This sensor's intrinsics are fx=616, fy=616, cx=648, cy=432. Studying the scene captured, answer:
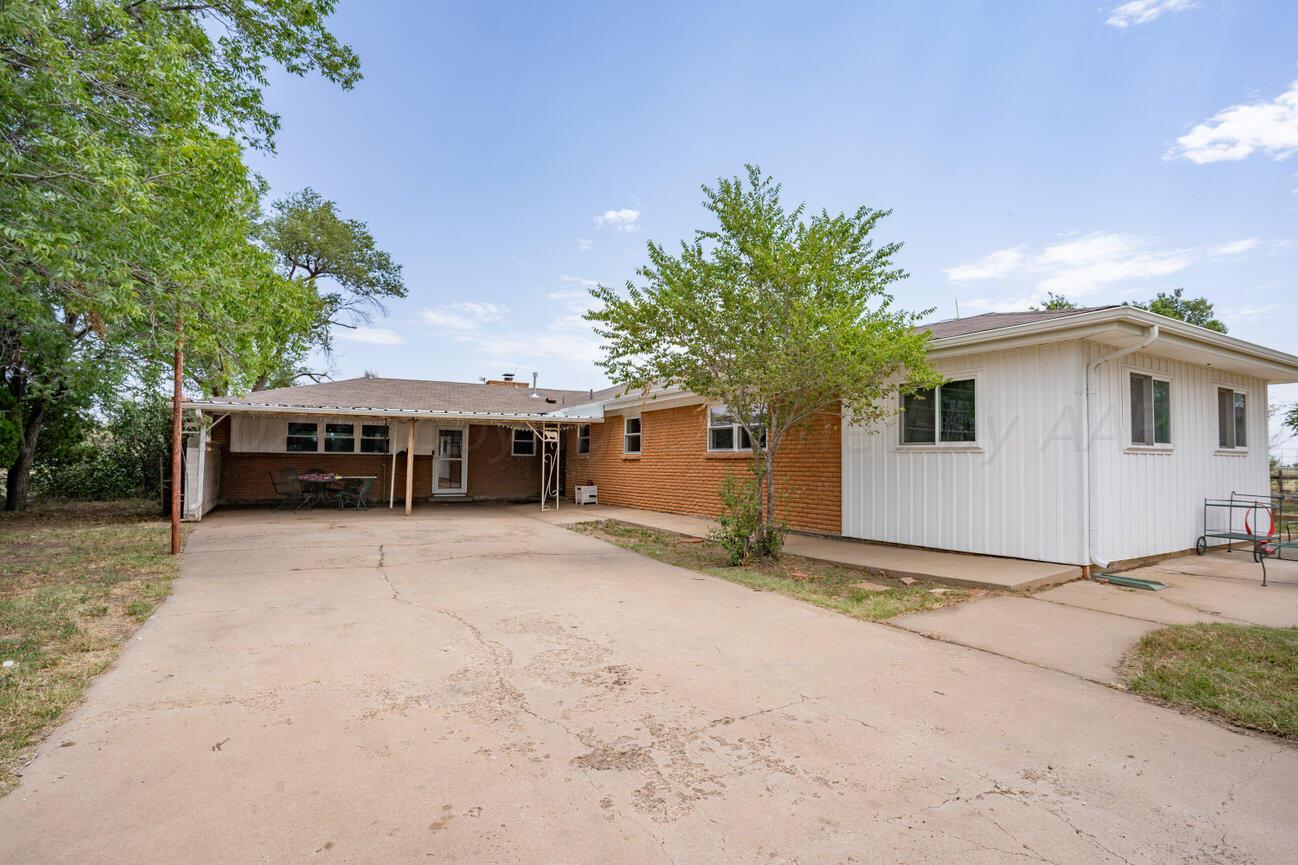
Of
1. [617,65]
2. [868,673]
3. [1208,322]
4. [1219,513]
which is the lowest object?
[868,673]

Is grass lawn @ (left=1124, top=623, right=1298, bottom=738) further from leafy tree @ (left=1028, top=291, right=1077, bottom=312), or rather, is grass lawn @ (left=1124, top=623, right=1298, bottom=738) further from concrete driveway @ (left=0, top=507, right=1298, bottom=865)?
leafy tree @ (left=1028, top=291, right=1077, bottom=312)

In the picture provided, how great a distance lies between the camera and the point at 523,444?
1895cm

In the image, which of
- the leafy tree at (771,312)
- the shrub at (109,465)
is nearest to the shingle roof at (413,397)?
the shrub at (109,465)

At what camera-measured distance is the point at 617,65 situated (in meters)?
12.4

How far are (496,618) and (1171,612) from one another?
6.00 metres

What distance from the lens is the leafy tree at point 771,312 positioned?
22.5 feet

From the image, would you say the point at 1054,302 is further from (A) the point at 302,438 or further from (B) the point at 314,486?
(A) the point at 302,438

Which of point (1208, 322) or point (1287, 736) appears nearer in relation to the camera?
point (1287, 736)

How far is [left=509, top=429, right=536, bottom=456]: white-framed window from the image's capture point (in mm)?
18828

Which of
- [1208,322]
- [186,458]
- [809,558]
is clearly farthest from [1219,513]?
[1208,322]

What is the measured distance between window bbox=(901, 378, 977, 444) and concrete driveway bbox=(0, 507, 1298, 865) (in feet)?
13.0

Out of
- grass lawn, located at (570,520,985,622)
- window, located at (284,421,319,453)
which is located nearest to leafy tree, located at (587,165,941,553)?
grass lawn, located at (570,520,985,622)

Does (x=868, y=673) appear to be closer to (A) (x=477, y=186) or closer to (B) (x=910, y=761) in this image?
(B) (x=910, y=761)

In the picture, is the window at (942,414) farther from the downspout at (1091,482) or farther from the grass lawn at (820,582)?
the grass lawn at (820,582)
